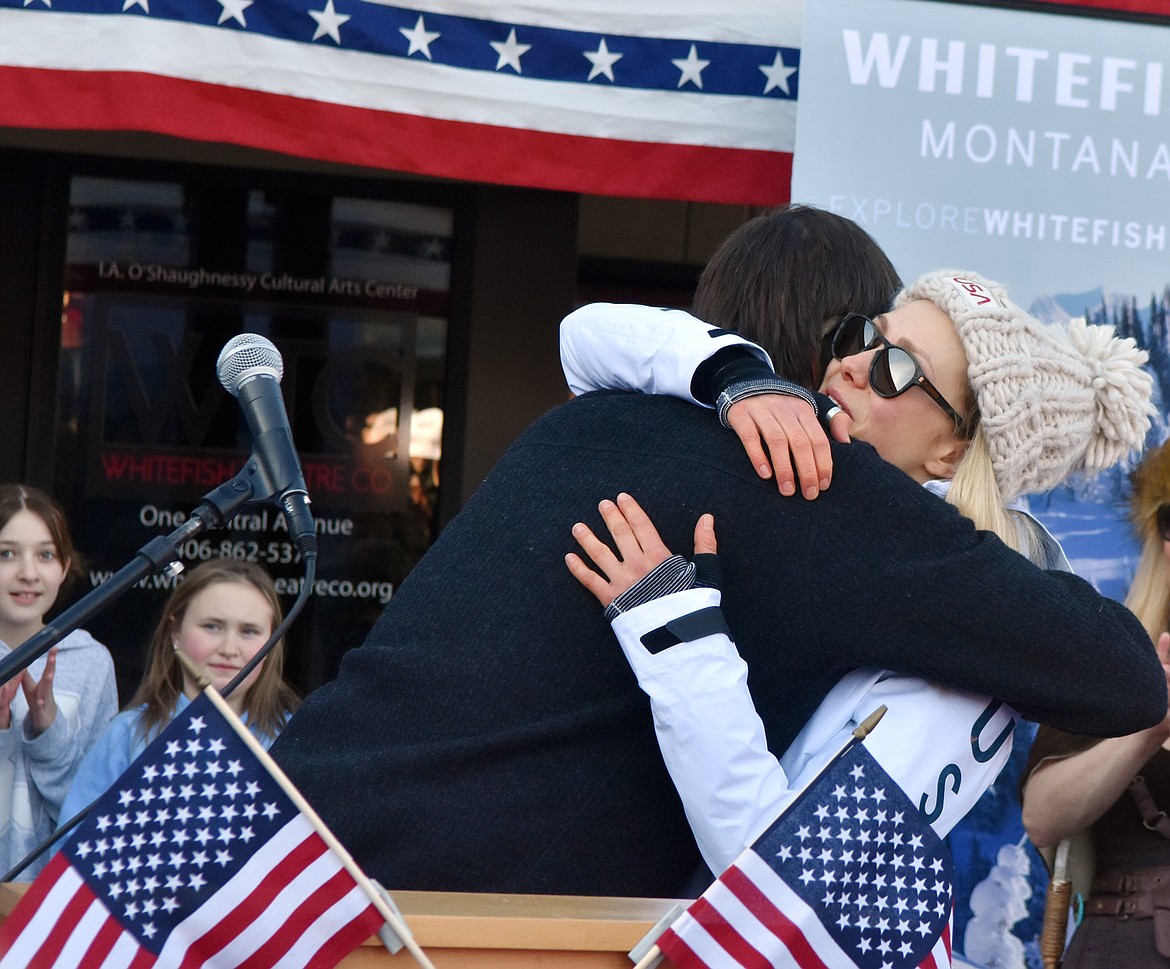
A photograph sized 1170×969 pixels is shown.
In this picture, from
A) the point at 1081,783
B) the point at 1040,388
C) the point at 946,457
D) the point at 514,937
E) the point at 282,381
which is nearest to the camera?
the point at 514,937

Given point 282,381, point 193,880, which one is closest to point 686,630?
point 193,880

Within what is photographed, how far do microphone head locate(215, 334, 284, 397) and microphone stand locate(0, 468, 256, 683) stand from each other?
0.13m

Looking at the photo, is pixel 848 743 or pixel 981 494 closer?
pixel 848 743

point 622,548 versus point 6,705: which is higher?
point 622,548

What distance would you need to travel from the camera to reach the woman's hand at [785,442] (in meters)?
1.75

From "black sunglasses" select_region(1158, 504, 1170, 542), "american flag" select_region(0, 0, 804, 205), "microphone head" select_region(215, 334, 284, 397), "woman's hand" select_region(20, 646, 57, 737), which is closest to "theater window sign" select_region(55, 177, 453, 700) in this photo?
"woman's hand" select_region(20, 646, 57, 737)

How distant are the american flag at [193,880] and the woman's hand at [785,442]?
0.65 meters

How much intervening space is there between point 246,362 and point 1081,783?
6.87 ft

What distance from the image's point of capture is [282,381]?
5.95 m

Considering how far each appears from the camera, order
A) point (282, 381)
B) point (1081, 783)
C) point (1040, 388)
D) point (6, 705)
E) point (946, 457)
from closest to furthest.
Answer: point (1040, 388) → point (946, 457) → point (1081, 783) → point (6, 705) → point (282, 381)

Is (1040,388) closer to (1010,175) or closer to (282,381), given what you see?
(1010,175)

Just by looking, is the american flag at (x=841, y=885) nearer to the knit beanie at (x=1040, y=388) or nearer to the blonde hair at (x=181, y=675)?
the knit beanie at (x=1040, y=388)

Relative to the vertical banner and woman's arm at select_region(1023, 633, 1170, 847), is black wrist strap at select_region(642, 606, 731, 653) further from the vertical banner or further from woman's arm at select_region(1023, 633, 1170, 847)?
the vertical banner

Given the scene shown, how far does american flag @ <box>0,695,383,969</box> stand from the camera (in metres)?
1.50
